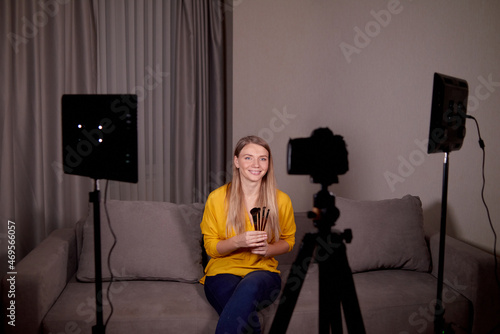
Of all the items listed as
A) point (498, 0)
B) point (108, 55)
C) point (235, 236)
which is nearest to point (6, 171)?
point (108, 55)

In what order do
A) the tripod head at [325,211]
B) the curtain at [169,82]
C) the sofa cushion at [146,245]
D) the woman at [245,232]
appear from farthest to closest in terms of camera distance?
1. the curtain at [169,82]
2. the sofa cushion at [146,245]
3. the woman at [245,232]
4. the tripod head at [325,211]

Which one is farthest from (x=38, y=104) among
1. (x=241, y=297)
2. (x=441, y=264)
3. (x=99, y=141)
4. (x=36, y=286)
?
(x=441, y=264)

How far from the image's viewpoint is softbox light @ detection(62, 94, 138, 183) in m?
1.23

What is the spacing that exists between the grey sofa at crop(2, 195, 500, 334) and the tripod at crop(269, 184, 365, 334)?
0.54 metres

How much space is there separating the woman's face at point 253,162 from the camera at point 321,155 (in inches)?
26.1

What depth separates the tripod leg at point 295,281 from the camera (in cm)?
110

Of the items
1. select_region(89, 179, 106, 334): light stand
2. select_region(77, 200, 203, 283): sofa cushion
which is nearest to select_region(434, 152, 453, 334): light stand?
select_region(77, 200, 203, 283): sofa cushion

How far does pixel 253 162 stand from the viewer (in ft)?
5.85

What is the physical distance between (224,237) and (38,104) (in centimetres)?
145

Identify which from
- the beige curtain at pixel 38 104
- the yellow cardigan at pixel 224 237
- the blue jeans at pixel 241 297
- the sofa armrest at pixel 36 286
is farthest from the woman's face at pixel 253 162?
the beige curtain at pixel 38 104

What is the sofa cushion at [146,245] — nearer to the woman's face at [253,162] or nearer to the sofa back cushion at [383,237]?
the woman's face at [253,162]

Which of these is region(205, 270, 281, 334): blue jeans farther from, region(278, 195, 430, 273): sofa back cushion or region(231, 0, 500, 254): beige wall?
region(231, 0, 500, 254): beige wall

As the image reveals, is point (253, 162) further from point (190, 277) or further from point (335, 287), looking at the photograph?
point (335, 287)

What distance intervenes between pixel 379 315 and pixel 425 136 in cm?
125
